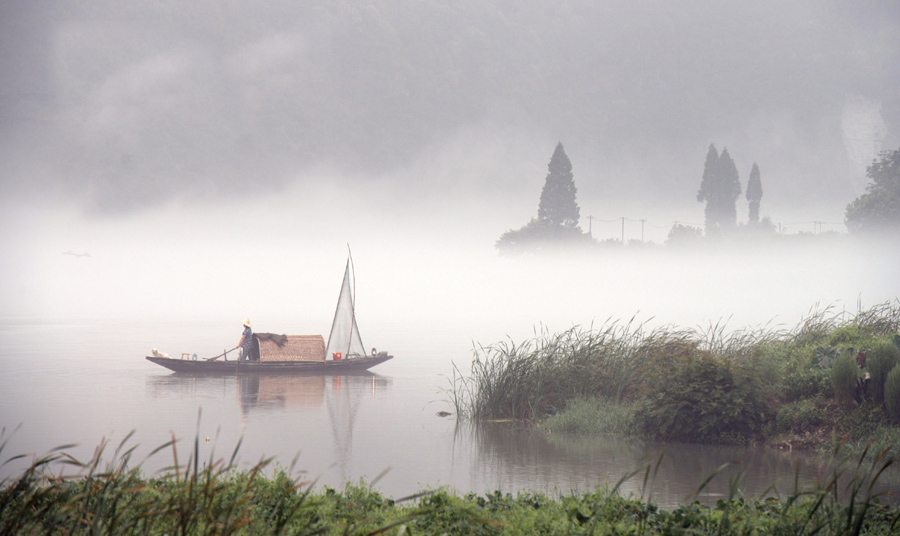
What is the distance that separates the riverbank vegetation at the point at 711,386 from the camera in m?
13.0

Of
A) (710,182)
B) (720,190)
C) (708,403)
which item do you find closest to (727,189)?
(720,190)

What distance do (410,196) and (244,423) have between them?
181 metres

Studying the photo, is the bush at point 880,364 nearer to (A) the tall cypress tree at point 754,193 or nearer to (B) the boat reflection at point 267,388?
(B) the boat reflection at point 267,388

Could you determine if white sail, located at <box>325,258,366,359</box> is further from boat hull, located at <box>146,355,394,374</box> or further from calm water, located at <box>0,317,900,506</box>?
boat hull, located at <box>146,355,394,374</box>

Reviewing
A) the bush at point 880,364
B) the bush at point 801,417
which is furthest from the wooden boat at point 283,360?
the bush at point 880,364

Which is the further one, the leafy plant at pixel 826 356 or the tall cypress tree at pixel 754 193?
the tall cypress tree at pixel 754 193

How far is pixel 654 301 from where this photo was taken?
4053 inches

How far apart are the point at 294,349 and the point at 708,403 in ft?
64.9

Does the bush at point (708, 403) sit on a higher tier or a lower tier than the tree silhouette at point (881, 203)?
lower

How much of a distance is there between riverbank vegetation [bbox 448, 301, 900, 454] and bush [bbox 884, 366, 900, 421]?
0.02 metres

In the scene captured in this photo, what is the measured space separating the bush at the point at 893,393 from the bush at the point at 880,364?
0.30 m

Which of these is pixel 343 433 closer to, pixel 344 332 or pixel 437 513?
pixel 437 513

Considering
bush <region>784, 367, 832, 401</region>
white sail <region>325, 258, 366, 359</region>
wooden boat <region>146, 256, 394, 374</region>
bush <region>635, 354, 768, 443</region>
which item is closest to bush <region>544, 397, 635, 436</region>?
bush <region>635, 354, 768, 443</region>

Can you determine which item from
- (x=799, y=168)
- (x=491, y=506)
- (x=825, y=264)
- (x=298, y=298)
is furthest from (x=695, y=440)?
(x=298, y=298)
